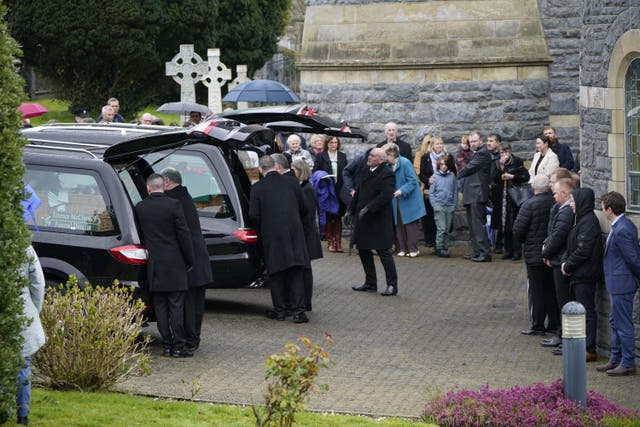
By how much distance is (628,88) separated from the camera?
12.8 m

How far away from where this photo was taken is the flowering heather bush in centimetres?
925

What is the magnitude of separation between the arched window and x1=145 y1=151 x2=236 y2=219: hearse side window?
4.28 metres

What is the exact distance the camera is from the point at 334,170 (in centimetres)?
1970

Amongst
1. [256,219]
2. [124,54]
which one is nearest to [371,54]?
[256,219]

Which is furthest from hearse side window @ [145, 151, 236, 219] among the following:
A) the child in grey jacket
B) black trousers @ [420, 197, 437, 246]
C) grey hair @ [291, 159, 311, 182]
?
black trousers @ [420, 197, 437, 246]

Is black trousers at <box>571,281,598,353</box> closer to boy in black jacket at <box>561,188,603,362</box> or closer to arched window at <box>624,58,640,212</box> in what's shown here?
boy in black jacket at <box>561,188,603,362</box>

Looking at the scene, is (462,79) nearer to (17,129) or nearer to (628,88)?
(628,88)

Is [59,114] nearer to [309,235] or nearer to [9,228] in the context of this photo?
[309,235]

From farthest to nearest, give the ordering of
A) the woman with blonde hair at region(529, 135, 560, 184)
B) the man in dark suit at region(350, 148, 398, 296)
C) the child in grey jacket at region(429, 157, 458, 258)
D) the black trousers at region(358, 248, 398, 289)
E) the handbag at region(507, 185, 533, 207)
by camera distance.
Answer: the child in grey jacket at region(429, 157, 458, 258) < the handbag at region(507, 185, 533, 207) < the woman with blonde hair at region(529, 135, 560, 184) < the black trousers at region(358, 248, 398, 289) < the man in dark suit at region(350, 148, 398, 296)

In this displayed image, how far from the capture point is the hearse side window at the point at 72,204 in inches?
471

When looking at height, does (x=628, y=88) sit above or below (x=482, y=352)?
above

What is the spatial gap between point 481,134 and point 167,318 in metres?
9.89

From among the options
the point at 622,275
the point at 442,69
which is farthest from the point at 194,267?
the point at 442,69

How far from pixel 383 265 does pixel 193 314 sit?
4.34m
